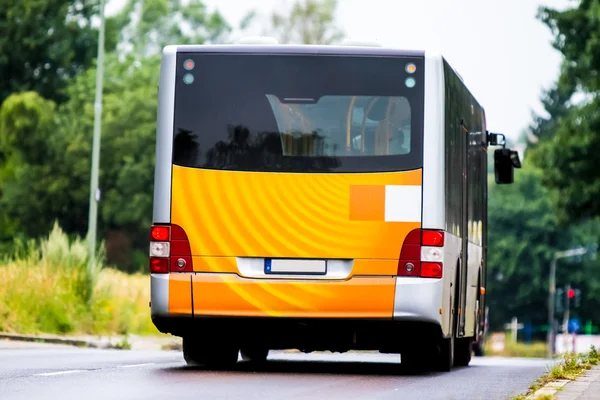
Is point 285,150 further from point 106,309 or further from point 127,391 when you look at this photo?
point 106,309

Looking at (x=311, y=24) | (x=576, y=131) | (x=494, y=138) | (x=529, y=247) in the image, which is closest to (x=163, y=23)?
(x=311, y=24)

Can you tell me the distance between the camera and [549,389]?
12.2 meters

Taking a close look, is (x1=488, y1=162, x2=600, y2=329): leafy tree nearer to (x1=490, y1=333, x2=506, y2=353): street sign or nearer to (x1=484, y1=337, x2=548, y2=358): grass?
(x1=484, y1=337, x2=548, y2=358): grass

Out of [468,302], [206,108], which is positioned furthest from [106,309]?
[206,108]

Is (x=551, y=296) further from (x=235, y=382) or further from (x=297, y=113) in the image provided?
(x=235, y=382)

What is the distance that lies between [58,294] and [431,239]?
14.6m

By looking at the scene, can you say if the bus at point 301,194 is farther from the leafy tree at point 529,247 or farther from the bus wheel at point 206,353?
the leafy tree at point 529,247

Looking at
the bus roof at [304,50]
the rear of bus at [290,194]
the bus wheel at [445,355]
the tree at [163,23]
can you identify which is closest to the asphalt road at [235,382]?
the bus wheel at [445,355]

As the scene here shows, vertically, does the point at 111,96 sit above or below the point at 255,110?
above

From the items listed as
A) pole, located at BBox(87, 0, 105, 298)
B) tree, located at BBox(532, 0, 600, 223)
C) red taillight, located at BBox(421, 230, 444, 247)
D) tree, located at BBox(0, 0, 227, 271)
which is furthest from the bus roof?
tree, located at BBox(0, 0, 227, 271)

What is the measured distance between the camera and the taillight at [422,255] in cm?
1467

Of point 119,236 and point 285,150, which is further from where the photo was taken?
point 119,236

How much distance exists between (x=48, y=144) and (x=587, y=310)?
43.0m

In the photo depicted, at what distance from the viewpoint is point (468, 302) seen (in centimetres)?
1809
